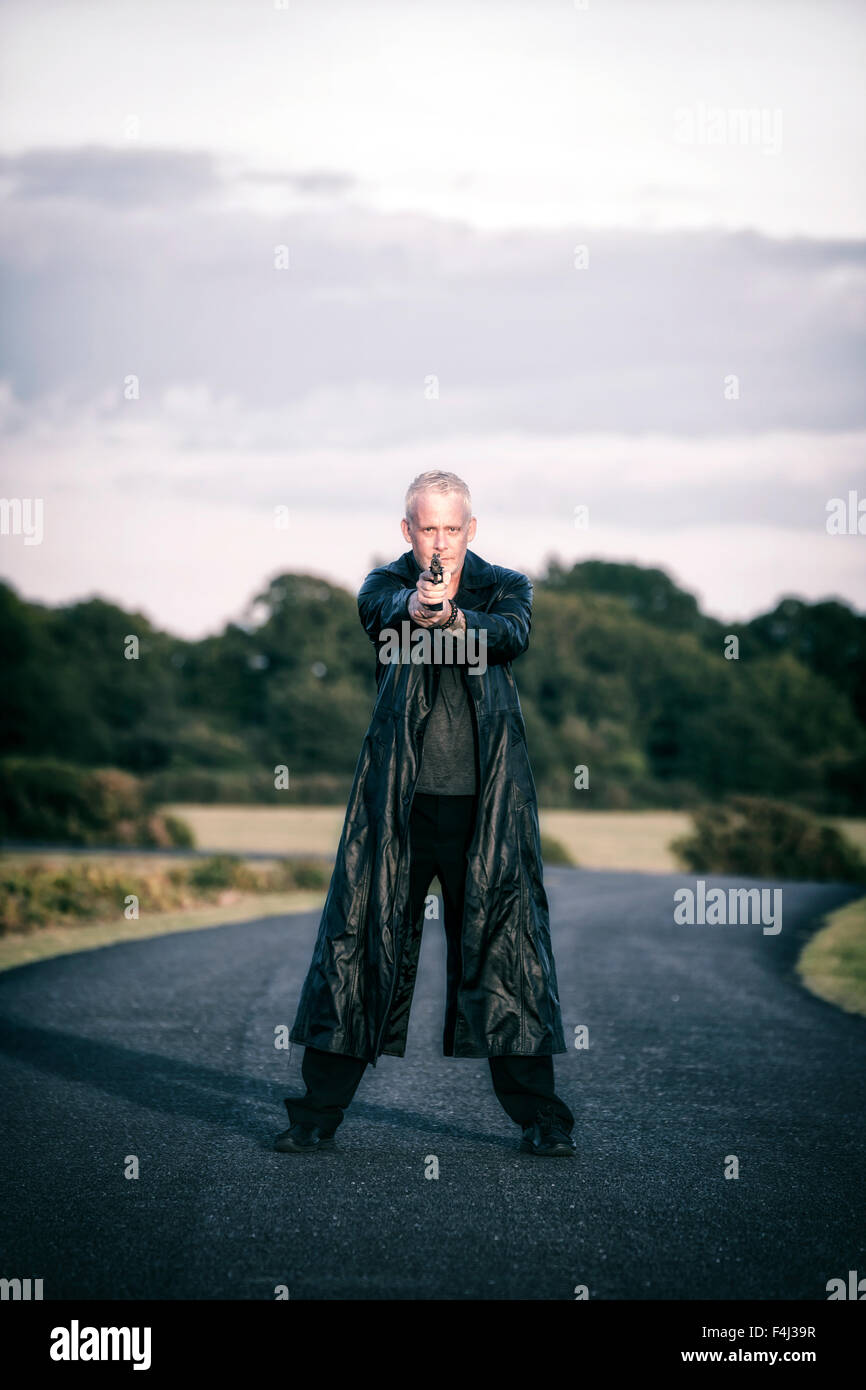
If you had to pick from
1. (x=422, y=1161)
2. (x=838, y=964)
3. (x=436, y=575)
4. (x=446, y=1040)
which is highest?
(x=436, y=575)

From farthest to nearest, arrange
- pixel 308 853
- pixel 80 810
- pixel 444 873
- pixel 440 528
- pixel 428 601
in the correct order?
pixel 80 810 < pixel 308 853 < pixel 444 873 < pixel 440 528 < pixel 428 601

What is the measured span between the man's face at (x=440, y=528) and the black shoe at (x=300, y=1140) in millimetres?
2161

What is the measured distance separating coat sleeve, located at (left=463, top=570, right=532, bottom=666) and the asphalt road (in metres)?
1.91

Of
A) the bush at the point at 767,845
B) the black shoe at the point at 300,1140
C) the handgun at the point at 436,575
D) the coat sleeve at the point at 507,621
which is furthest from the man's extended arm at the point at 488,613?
the bush at the point at 767,845

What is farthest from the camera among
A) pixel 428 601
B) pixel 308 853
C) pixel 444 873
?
pixel 308 853

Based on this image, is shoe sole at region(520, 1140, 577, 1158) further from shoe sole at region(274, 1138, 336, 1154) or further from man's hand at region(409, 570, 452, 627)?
man's hand at region(409, 570, 452, 627)

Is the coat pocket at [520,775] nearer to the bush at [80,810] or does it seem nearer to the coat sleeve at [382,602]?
the coat sleeve at [382,602]

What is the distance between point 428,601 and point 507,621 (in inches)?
18.1

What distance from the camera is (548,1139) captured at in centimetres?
531

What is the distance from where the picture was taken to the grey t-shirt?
17.5 ft

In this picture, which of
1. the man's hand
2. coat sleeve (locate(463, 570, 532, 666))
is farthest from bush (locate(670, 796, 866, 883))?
the man's hand

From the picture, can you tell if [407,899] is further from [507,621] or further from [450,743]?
[507,621]

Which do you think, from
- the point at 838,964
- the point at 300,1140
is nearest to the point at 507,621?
the point at 300,1140
